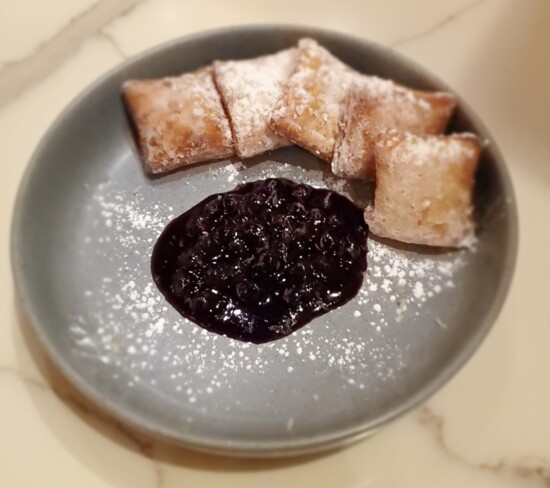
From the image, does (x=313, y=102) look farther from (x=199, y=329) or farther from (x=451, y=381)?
(x=451, y=381)

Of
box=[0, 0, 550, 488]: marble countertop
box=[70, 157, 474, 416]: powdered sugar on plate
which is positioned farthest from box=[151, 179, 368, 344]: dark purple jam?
box=[0, 0, 550, 488]: marble countertop

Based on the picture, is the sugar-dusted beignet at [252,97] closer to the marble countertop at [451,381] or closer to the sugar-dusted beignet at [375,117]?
the sugar-dusted beignet at [375,117]

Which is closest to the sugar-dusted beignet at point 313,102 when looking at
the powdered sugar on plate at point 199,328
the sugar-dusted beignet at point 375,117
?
the sugar-dusted beignet at point 375,117

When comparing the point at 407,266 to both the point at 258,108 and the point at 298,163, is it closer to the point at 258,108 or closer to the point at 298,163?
the point at 298,163

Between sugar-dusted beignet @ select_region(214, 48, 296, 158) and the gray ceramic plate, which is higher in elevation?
sugar-dusted beignet @ select_region(214, 48, 296, 158)

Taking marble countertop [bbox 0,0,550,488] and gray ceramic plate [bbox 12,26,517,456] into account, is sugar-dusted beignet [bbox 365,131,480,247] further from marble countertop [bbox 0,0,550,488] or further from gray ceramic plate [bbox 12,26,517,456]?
marble countertop [bbox 0,0,550,488]

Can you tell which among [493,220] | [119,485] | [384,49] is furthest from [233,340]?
[384,49]
